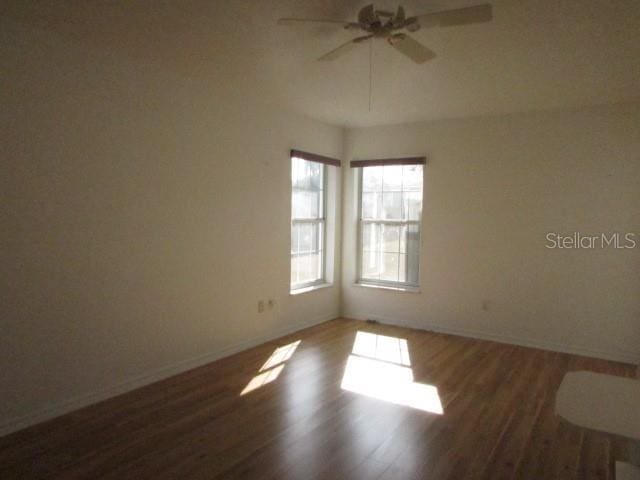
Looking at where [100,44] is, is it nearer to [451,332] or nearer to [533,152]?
[533,152]

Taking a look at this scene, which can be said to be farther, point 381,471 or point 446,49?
point 446,49

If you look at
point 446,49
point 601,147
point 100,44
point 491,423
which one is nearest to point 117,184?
point 100,44

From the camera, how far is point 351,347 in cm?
440

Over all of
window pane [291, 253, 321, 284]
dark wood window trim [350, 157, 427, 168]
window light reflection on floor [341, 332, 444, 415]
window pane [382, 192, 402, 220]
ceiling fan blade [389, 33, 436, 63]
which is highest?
ceiling fan blade [389, 33, 436, 63]

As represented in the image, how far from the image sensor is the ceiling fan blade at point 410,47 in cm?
236

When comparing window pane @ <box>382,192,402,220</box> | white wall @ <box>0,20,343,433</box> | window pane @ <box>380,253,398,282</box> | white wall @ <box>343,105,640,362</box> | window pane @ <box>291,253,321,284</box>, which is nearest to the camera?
white wall @ <box>0,20,343,433</box>

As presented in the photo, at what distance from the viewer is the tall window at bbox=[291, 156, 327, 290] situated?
503cm

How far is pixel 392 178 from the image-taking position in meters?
5.36

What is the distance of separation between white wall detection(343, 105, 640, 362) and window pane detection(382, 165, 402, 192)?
Answer: 0.21m

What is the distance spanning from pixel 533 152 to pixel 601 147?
0.58 meters

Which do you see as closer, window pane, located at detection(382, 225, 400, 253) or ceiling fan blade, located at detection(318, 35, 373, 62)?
ceiling fan blade, located at detection(318, 35, 373, 62)

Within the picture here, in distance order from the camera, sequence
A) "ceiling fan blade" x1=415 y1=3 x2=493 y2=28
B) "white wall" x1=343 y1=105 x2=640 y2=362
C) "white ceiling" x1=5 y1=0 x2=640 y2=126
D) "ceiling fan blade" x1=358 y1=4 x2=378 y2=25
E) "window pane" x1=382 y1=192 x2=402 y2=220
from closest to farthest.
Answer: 1. "ceiling fan blade" x1=415 y1=3 x2=493 y2=28
2. "ceiling fan blade" x1=358 y1=4 x2=378 y2=25
3. "white ceiling" x1=5 y1=0 x2=640 y2=126
4. "white wall" x1=343 y1=105 x2=640 y2=362
5. "window pane" x1=382 y1=192 x2=402 y2=220

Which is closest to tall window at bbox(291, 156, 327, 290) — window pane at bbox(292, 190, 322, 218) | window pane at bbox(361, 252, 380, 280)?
window pane at bbox(292, 190, 322, 218)

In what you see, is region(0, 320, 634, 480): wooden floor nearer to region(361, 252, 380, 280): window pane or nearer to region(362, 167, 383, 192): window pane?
region(361, 252, 380, 280): window pane
